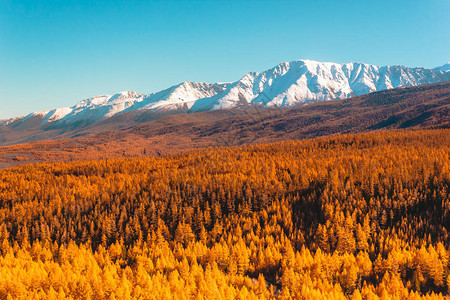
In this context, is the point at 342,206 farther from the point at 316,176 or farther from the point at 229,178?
the point at 229,178

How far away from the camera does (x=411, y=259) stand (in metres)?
36.1

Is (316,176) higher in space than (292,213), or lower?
higher

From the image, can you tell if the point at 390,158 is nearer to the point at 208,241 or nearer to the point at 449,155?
the point at 449,155

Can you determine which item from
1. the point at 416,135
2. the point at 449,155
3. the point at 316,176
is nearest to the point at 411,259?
the point at 316,176

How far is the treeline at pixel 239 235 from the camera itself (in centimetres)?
3028

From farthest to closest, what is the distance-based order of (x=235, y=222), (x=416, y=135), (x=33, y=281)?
(x=416, y=135) < (x=235, y=222) < (x=33, y=281)

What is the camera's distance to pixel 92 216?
6612 cm

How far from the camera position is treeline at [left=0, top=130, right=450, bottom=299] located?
99.3ft

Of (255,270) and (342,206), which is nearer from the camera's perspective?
(255,270)

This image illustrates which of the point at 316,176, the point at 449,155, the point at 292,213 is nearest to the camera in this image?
the point at 292,213

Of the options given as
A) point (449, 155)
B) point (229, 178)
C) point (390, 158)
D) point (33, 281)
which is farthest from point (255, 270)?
point (449, 155)

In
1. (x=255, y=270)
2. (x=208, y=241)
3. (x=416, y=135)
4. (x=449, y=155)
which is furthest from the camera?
(x=416, y=135)

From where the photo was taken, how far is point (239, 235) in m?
51.8

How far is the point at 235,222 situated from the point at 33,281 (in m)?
36.4
